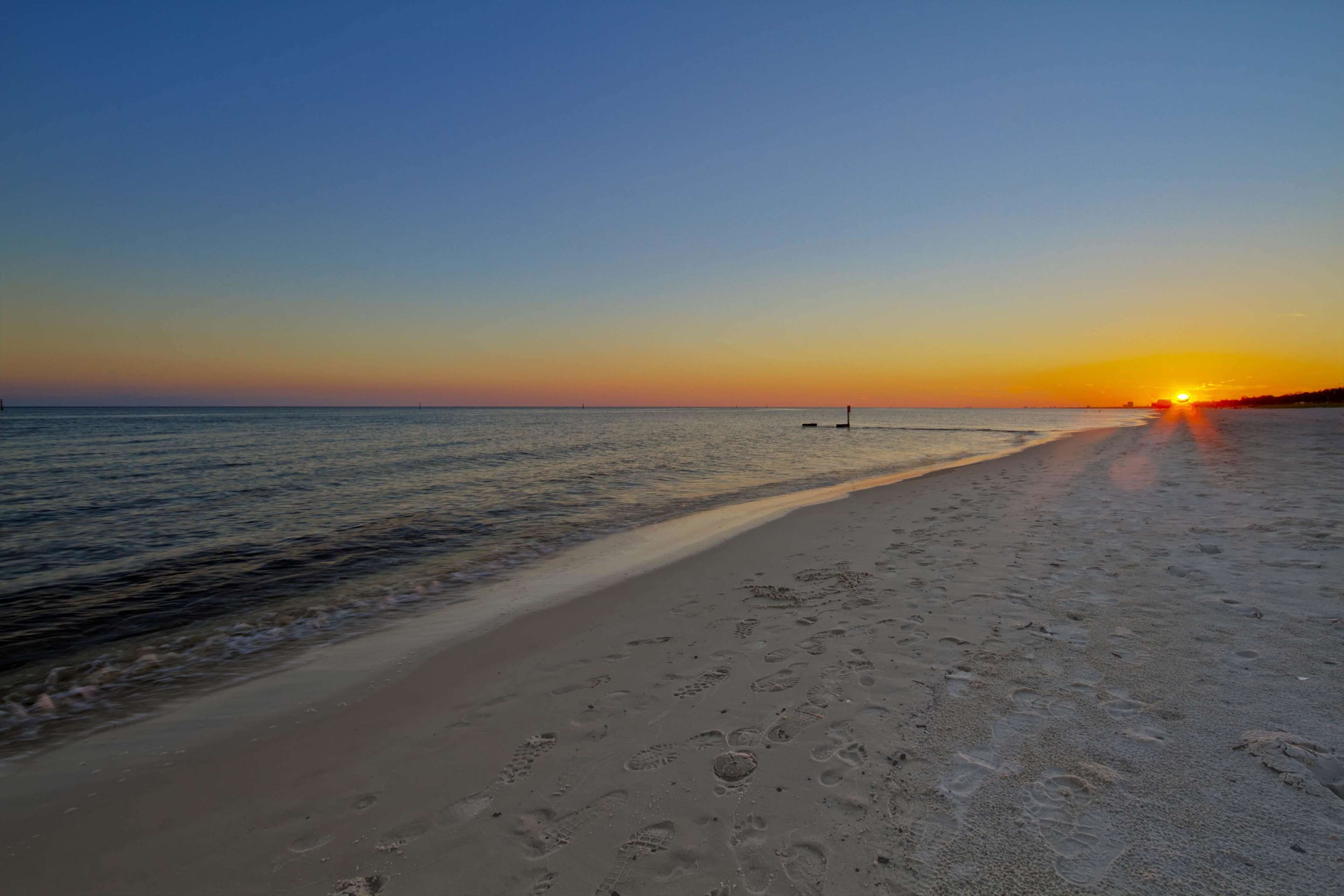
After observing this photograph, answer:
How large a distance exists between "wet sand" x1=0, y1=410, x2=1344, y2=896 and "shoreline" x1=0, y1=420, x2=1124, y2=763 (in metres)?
0.12

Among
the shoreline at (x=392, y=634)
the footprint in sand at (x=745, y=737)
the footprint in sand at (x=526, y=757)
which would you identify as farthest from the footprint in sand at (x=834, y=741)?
the shoreline at (x=392, y=634)

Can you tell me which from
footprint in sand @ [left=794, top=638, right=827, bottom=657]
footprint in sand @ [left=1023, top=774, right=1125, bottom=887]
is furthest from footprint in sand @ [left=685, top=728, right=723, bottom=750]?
footprint in sand @ [left=1023, top=774, right=1125, bottom=887]

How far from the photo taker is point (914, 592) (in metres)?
6.71

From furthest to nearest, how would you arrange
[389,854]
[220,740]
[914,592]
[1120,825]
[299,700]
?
[914,592], [299,700], [220,740], [389,854], [1120,825]

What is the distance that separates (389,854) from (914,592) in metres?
5.90

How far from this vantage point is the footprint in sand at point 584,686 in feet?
16.2

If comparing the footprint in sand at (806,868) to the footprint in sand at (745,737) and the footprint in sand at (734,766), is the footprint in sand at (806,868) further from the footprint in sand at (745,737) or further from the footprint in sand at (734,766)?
the footprint in sand at (745,737)

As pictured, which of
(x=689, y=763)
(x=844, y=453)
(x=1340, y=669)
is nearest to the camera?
(x=689, y=763)

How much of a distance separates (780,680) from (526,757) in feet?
7.09

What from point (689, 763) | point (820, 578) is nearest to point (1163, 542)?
point (820, 578)

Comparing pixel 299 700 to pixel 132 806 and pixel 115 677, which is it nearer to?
pixel 132 806

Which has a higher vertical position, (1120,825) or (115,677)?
(1120,825)

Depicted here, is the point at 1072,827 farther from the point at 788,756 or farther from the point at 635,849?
the point at 635,849

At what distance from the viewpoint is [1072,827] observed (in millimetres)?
2770
